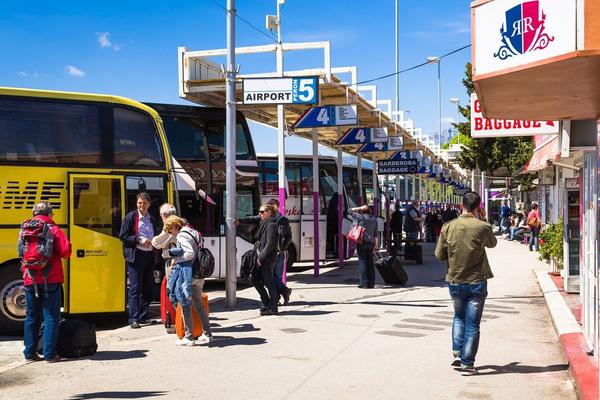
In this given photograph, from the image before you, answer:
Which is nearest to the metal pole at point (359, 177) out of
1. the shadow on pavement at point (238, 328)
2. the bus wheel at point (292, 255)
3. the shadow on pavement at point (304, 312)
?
the bus wheel at point (292, 255)

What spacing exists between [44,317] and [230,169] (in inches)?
184

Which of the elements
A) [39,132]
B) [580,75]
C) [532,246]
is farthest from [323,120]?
[532,246]

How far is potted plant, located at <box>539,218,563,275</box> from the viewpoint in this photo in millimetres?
14578

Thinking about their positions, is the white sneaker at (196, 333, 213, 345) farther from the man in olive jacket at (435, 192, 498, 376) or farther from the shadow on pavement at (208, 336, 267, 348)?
the man in olive jacket at (435, 192, 498, 376)

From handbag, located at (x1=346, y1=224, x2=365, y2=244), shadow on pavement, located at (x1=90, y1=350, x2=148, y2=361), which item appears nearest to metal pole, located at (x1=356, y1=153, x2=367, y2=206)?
handbag, located at (x1=346, y1=224, x2=365, y2=244)

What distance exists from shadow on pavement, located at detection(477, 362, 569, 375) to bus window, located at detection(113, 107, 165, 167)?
605cm

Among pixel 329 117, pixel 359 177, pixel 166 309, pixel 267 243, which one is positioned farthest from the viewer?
pixel 359 177

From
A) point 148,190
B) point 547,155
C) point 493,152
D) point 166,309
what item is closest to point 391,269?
point 547,155

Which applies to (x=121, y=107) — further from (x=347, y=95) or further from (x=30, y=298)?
(x=347, y=95)

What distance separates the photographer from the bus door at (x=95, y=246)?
10.2 m

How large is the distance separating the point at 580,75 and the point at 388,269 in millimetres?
9888

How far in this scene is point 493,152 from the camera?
38.8m

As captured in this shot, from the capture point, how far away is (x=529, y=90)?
6617 millimetres

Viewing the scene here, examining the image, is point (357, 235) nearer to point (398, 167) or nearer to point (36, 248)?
point (36, 248)
